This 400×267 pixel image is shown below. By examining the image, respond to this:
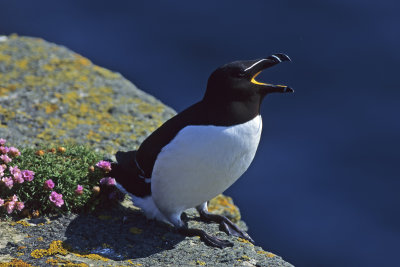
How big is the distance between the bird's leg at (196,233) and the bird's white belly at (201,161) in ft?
0.55

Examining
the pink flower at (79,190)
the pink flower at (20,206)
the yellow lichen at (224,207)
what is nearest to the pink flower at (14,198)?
the pink flower at (20,206)

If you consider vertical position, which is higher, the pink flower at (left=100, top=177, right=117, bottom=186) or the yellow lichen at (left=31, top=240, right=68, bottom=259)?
the pink flower at (left=100, top=177, right=117, bottom=186)

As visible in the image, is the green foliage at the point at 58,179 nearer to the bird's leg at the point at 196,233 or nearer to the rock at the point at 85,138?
the rock at the point at 85,138

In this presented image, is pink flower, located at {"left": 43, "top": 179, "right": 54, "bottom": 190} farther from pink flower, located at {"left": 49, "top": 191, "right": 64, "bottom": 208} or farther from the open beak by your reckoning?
the open beak

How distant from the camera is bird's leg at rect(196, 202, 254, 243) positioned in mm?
6691

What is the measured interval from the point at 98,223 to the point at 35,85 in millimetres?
3606

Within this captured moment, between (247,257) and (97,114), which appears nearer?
(247,257)

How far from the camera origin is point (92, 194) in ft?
21.4

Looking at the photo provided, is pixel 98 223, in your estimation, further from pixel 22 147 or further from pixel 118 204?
pixel 22 147

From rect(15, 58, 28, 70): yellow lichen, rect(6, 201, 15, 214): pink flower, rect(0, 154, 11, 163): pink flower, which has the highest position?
rect(15, 58, 28, 70): yellow lichen

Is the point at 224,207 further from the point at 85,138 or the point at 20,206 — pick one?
the point at 20,206

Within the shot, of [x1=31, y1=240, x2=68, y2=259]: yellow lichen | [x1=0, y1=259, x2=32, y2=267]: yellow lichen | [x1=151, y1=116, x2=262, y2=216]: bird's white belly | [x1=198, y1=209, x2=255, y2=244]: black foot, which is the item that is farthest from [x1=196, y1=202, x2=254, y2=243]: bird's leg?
[x1=0, y1=259, x2=32, y2=267]: yellow lichen

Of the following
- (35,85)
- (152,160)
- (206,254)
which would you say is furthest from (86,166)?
(35,85)

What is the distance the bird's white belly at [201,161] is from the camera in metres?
5.96
